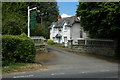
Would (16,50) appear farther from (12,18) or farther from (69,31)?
(69,31)

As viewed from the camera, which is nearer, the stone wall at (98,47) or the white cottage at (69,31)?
the stone wall at (98,47)

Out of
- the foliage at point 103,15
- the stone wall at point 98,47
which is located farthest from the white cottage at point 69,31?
the foliage at point 103,15

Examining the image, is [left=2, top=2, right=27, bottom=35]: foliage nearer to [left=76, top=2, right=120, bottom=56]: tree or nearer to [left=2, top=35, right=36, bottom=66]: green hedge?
[left=2, top=35, right=36, bottom=66]: green hedge

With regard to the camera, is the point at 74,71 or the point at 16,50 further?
the point at 16,50

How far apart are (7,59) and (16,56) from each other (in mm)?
689

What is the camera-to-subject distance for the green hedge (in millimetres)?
10594

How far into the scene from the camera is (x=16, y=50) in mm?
11031

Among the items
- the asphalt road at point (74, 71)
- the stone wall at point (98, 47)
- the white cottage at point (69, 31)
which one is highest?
the white cottage at point (69, 31)

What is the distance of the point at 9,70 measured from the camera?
9422mm

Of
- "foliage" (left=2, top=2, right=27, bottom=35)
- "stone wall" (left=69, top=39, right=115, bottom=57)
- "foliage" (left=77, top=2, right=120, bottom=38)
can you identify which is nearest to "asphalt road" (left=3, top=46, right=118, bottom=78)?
"foliage" (left=77, top=2, right=120, bottom=38)

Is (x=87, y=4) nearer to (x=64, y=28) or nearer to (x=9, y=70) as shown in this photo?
(x=9, y=70)

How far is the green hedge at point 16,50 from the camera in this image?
34.8ft

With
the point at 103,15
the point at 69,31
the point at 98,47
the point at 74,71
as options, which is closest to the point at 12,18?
the point at 103,15

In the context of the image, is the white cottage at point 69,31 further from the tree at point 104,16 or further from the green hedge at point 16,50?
the green hedge at point 16,50
